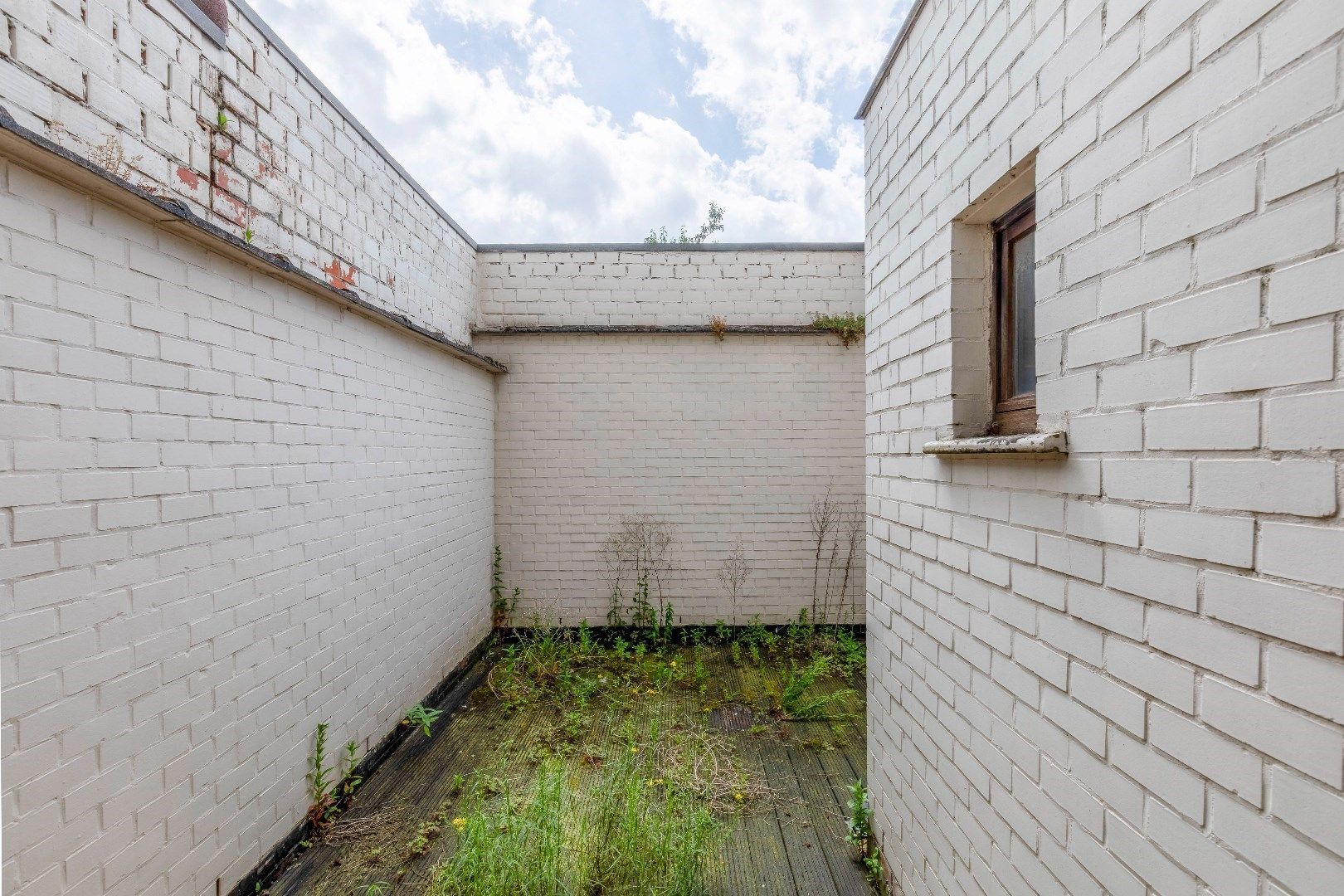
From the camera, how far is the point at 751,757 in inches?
137

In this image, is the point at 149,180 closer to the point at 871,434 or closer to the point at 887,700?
the point at 871,434

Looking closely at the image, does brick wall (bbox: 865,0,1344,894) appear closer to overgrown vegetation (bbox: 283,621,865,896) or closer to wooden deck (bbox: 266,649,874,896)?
wooden deck (bbox: 266,649,874,896)

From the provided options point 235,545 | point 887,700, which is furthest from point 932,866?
point 235,545

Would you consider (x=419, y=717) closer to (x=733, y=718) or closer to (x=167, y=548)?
(x=733, y=718)

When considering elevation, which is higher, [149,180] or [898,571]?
[149,180]

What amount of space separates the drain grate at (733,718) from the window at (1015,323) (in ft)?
9.46

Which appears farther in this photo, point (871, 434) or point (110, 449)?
point (871, 434)

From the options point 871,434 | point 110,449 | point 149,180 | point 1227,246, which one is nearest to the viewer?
point 1227,246

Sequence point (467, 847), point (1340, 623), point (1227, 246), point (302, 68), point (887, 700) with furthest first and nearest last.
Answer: point (302, 68) → point (887, 700) → point (467, 847) → point (1227, 246) → point (1340, 623)

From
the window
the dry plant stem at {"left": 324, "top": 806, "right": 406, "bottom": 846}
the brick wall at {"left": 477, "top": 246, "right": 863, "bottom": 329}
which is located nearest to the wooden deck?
the dry plant stem at {"left": 324, "top": 806, "right": 406, "bottom": 846}

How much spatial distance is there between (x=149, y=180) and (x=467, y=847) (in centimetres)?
280

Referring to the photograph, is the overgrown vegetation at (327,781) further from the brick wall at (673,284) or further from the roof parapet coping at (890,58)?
the roof parapet coping at (890,58)

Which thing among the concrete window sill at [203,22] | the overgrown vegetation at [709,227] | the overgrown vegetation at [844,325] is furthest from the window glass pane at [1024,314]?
the overgrown vegetation at [709,227]

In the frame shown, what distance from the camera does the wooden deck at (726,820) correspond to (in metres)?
2.50
